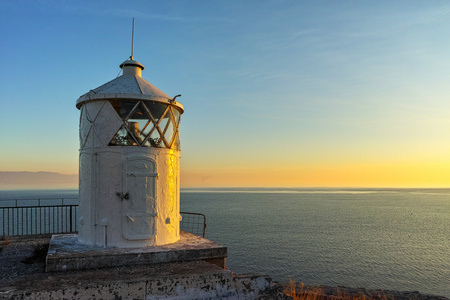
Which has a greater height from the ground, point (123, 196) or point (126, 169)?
point (126, 169)

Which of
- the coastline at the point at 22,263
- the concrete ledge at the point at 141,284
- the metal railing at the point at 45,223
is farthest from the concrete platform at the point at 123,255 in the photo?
the metal railing at the point at 45,223

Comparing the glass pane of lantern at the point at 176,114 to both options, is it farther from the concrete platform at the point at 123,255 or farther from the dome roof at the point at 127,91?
the concrete platform at the point at 123,255

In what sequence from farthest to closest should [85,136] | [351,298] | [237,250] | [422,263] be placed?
[237,250], [422,263], [351,298], [85,136]

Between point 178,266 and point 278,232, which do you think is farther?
point 278,232

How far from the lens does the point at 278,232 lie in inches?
1433

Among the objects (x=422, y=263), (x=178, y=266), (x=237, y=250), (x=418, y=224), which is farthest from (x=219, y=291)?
(x=418, y=224)

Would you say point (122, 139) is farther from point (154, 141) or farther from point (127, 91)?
point (127, 91)

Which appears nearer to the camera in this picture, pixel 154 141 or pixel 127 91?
pixel 127 91

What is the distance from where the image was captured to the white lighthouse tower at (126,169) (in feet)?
26.0

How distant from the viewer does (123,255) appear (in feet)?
23.0

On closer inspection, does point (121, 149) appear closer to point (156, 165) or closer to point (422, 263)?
point (156, 165)

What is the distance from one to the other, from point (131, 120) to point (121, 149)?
0.80 meters

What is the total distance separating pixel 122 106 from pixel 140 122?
586mm

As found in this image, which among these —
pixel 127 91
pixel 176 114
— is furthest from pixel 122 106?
pixel 176 114
